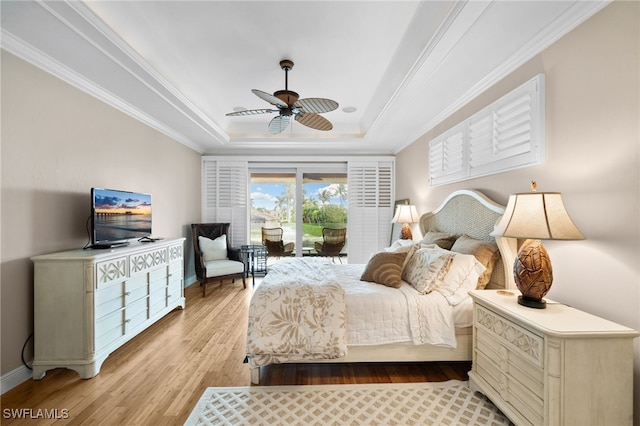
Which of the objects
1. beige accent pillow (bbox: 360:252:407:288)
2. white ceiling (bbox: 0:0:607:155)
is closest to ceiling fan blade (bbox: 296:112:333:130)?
white ceiling (bbox: 0:0:607:155)

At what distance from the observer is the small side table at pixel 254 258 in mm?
4828

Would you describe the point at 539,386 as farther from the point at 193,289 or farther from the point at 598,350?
the point at 193,289

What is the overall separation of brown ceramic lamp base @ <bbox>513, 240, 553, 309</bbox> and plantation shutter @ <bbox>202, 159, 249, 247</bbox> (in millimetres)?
4613

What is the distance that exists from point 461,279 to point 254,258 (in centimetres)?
372

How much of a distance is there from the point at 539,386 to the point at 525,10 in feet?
7.26

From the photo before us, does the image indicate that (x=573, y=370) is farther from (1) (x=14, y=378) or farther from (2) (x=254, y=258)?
(2) (x=254, y=258)

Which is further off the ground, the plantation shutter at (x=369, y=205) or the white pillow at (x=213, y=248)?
the plantation shutter at (x=369, y=205)

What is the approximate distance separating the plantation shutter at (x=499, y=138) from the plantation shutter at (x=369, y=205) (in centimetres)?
207

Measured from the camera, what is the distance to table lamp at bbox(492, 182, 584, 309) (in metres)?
1.59

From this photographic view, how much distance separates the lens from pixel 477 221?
268 cm

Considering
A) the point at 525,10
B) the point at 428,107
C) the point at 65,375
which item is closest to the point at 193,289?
the point at 65,375

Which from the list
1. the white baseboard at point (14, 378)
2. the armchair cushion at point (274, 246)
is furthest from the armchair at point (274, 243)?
the white baseboard at point (14, 378)

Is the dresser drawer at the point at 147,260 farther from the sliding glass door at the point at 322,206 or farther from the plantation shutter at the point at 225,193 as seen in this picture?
the sliding glass door at the point at 322,206

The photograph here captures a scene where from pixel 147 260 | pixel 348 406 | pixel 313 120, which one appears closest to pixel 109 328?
pixel 147 260
